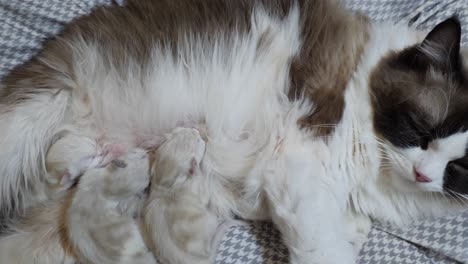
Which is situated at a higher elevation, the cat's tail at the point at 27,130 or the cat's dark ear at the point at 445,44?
the cat's tail at the point at 27,130

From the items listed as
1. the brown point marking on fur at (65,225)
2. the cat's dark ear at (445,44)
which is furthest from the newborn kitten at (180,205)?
the cat's dark ear at (445,44)

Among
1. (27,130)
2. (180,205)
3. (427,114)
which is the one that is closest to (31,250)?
(27,130)

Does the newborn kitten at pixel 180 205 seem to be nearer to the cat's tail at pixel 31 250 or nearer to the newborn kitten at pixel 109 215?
the newborn kitten at pixel 109 215

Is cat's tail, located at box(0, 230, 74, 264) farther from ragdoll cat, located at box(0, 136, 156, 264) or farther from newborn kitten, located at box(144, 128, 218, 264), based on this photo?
newborn kitten, located at box(144, 128, 218, 264)

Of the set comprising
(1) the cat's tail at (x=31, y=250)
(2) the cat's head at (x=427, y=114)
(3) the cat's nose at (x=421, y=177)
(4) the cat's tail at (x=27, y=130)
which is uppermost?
(4) the cat's tail at (x=27, y=130)

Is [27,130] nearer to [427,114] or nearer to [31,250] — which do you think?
[31,250]

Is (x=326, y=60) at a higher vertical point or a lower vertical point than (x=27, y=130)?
lower
